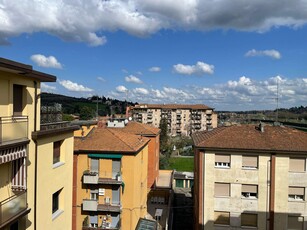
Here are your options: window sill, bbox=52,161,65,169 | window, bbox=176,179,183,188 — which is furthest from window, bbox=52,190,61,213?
window, bbox=176,179,183,188

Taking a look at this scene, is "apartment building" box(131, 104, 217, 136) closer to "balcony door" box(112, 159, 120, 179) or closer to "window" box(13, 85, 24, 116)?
"balcony door" box(112, 159, 120, 179)

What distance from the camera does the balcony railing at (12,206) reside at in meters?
9.08

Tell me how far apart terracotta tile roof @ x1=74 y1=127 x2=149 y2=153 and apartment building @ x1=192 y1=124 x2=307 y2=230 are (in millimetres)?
5443

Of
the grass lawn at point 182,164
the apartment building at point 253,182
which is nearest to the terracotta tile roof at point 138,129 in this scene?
the apartment building at point 253,182

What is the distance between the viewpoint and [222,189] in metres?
22.3

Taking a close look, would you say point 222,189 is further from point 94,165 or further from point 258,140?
point 94,165

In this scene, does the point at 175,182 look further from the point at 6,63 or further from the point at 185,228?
the point at 6,63

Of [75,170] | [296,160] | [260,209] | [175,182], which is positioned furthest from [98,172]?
[175,182]

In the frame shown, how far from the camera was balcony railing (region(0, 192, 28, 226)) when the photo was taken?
357 inches

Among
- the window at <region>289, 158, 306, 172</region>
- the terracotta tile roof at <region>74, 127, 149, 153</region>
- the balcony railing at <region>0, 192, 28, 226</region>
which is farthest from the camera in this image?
the terracotta tile roof at <region>74, 127, 149, 153</region>

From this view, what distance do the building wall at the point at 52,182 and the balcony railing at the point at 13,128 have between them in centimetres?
123

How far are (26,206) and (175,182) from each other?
127ft

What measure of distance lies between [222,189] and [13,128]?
1659cm

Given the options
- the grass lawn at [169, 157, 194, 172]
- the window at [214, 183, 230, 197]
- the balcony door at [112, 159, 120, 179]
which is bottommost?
the grass lawn at [169, 157, 194, 172]
